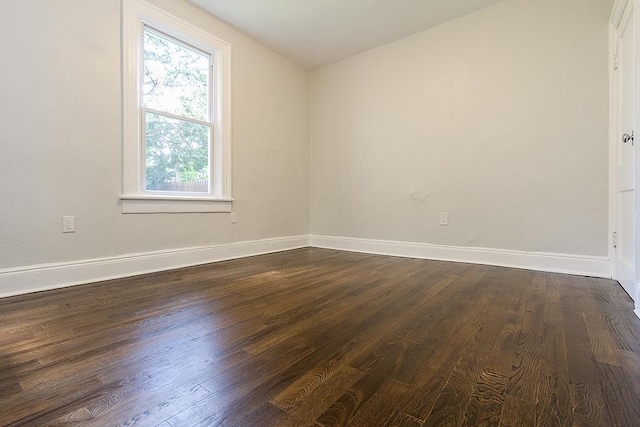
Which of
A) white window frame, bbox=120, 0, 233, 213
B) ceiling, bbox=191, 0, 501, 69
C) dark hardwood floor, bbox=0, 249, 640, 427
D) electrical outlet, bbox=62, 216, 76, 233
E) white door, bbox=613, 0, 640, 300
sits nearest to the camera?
dark hardwood floor, bbox=0, 249, 640, 427

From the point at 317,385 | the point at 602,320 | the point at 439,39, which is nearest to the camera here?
the point at 317,385

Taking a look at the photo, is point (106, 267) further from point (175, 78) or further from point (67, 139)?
point (175, 78)

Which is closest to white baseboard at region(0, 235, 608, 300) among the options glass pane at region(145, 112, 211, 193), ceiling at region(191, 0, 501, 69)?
glass pane at region(145, 112, 211, 193)

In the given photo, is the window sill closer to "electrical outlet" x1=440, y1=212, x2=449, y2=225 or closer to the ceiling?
the ceiling

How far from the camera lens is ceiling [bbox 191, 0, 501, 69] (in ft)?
9.12

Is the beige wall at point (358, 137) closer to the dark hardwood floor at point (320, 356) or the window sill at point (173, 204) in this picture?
the window sill at point (173, 204)

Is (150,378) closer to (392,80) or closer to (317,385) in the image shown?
(317,385)

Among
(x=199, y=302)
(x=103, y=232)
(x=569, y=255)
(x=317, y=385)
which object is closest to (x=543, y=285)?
(x=569, y=255)

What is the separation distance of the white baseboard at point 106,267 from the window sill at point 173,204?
1.23ft

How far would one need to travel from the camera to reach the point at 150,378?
3.23 ft

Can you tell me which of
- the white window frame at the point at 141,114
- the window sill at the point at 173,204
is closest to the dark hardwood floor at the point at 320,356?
the window sill at the point at 173,204

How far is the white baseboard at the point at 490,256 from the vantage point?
243 centimetres

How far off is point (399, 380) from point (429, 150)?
2.71 m

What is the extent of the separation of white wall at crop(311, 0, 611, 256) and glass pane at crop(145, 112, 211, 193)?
1.72 m
